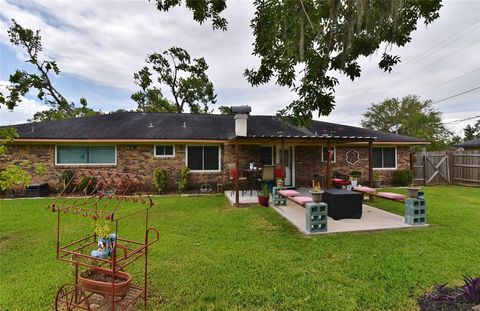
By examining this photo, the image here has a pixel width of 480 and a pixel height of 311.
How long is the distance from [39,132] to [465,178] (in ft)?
68.0

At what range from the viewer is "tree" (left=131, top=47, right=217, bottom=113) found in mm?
24531

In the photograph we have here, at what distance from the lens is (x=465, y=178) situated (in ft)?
42.2

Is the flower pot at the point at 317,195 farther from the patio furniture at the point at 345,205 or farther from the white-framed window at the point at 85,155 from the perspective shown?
the white-framed window at the point at 85,155

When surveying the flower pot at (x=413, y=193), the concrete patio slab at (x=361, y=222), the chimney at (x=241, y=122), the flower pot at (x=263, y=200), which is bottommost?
the concrete patio slab at (x=361, y=222)

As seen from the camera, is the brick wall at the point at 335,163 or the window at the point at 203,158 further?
the brick wall at the point at 335,163

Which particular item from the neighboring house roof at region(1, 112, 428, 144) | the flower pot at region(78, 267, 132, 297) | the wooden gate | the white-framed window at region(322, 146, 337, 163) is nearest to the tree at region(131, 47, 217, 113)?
the neighboring house roof at region(1, 112, 428, 144)

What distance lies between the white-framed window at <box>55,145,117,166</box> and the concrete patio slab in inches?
307

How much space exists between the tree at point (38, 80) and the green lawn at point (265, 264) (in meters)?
19.9

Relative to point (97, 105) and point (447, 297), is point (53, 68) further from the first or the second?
point (447, 297)

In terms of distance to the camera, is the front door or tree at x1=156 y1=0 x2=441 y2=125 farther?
the front door

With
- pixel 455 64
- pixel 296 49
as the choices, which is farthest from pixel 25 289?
pixel 455 64

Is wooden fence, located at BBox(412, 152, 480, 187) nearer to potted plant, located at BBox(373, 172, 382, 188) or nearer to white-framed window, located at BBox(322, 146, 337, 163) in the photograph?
potted plant, located at BBox(373, 172, 382, 188)

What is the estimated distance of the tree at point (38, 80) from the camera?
2006 cm

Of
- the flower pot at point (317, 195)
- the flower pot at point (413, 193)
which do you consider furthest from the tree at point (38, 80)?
the flower pot at point (413, 193)
